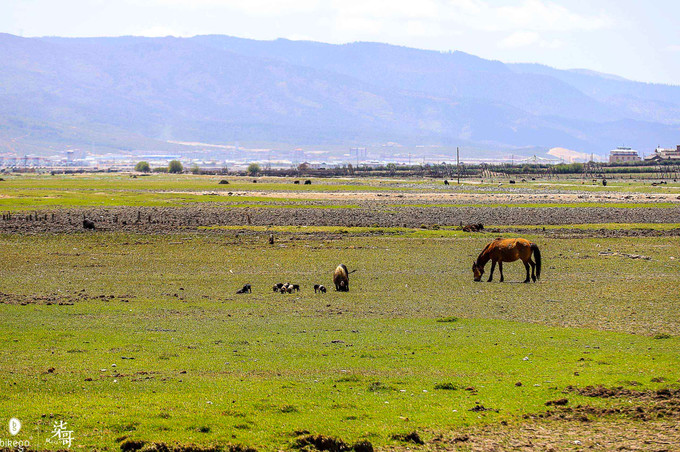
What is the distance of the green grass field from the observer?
10117 mm

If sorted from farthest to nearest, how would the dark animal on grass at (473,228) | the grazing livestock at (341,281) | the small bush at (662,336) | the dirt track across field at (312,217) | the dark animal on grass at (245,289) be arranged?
1. the dirt track across field at (312,217)
2. the dark animal on grass at (473,228)
3. the grazing livestock at (341,281)
4. the dark animal on grass at (245,289)
5. the small bush at (662,336)

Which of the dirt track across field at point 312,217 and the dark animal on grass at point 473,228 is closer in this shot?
the dark animal on grass at point 473,228

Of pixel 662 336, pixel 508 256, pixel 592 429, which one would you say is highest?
pixel 508 256

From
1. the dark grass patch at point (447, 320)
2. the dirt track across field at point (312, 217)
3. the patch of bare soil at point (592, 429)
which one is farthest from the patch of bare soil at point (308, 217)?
the patch of bare soil at point (592, 429)

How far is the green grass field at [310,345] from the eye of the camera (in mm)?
10117

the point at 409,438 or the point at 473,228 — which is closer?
the point at 409,438

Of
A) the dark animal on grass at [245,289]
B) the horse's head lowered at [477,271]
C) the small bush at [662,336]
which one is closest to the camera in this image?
the small bush at [662,336]

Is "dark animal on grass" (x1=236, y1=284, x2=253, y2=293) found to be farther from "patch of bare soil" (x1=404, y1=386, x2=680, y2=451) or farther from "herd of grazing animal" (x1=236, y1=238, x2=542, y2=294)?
"patch of bare soil" (x1=404, y1=386, x2=680, y2=451)

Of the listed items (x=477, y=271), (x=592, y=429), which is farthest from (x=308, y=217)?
(x=592, y=429)

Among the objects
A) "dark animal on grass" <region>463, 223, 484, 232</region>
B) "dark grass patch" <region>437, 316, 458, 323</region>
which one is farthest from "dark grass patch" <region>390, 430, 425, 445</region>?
"dark animal on grass" <region>463, 223, 484, 232</region>

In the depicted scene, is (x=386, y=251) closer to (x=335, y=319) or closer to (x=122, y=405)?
(x=335, y=319)

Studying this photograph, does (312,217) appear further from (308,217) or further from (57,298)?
(57,298)

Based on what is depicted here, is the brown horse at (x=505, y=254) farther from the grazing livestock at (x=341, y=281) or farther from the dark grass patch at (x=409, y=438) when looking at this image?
the dark grass patch at (x=409, y=438)

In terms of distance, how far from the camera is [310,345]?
48.5 ft
